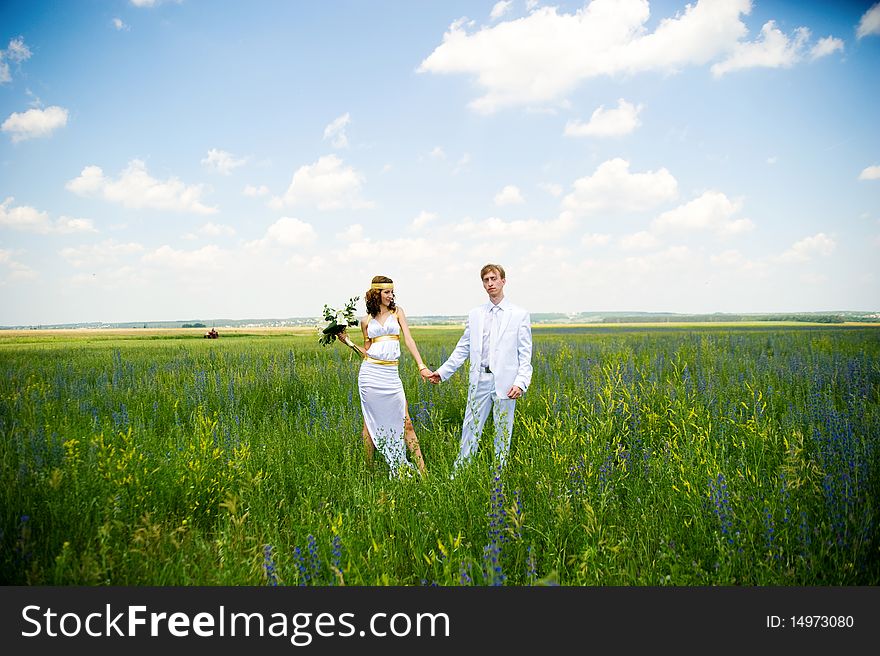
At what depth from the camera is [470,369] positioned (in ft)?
14.3

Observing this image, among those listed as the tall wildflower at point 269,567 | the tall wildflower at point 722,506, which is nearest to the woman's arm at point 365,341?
the tall wildflower at point 269,567

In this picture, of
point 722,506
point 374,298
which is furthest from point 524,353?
point 722,506

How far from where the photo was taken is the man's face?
4148 millimetres

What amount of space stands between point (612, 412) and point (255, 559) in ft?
10.9

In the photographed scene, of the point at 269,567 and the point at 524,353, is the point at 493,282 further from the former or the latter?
the point at 269,567

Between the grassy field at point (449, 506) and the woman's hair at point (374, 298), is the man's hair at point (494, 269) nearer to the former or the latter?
the woman's hair at point (374, 298)

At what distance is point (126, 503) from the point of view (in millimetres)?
2965

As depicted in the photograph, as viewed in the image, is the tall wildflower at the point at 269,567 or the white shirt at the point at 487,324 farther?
the white shirt at the point at 487,324

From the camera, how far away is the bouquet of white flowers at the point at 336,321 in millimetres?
4758

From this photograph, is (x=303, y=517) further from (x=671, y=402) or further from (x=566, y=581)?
(x=671, y=402)

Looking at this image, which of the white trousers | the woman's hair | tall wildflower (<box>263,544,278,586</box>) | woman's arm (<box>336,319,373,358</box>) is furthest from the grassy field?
the woman's hair

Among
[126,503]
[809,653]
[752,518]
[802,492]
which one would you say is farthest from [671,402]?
[126,503]

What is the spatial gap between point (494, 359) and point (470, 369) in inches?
11.1

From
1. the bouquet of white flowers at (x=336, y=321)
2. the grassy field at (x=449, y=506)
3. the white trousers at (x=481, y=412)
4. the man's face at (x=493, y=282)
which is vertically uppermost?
the man's face at (x=493, y=282)
